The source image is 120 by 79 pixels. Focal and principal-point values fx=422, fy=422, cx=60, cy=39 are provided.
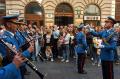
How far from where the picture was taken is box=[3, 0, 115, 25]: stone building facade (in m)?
35.3

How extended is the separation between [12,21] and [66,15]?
2818cm

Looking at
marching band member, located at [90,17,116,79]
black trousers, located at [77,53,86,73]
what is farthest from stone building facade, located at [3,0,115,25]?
marching band member, located at [90,17,116,79]

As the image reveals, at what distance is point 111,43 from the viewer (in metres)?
10.2

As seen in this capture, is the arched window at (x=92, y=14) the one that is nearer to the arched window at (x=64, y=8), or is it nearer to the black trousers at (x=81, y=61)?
the arched window at (x=64, y=8)

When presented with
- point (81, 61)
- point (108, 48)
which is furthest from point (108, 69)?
point (81, 61)

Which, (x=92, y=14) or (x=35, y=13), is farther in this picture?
(x=92, y=14)

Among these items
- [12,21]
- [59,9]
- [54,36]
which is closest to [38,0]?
[59,9]

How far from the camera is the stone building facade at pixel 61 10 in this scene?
3528 centimetres

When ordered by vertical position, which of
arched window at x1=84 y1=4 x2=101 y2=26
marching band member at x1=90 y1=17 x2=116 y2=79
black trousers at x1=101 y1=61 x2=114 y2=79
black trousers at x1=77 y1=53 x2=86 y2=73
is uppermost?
arched window at x1=84 y1=4 x2=101 y2=26

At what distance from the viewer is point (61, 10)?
35969 mm

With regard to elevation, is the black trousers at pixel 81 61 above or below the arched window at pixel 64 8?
below

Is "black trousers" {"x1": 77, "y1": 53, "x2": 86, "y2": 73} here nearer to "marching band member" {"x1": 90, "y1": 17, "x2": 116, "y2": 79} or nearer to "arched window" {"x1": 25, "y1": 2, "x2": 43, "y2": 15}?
"marching band member" {"x1": 90, "y1": 17, "x2": 116, "y2": 79}

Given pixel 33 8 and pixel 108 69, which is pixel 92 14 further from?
pixel 108 69

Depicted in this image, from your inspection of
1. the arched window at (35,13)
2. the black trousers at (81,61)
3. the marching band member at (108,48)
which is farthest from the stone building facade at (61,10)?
the marching band member at (108,48)
